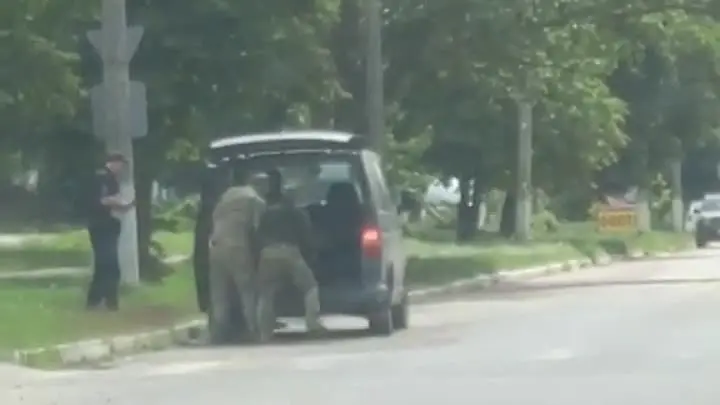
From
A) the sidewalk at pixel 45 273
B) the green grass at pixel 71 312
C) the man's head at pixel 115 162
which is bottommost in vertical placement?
the green grass at pixel 71 312

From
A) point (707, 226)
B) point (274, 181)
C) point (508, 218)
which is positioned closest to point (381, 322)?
point (274, 181)

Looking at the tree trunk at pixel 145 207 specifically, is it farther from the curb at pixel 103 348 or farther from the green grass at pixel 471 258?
the curb at pixel 103 348

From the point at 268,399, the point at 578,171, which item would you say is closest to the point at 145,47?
the point at 268,399

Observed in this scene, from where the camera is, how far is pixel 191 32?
97.1ft

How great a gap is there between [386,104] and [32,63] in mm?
10203

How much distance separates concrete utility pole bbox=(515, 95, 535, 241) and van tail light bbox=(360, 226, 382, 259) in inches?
992

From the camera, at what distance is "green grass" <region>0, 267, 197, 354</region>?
2120cm

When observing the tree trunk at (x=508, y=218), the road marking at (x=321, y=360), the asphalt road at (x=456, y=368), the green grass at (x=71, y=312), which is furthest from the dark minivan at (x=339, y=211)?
the tree trunk at (x=508, y=218)

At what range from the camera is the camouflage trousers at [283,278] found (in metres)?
21.8

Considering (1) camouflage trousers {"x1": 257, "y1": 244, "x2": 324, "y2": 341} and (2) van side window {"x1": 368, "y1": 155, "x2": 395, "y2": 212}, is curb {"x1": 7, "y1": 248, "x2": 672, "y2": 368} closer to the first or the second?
(1) camouflage trousers {"x1": 257, "y1": 244, "x2": 324, "y2": 341}

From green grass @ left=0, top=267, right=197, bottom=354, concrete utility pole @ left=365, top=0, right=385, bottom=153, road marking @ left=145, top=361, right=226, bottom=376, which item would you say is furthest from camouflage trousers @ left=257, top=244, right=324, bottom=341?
concrete utility pole @ left=365, top=0, right=385, bottom=153

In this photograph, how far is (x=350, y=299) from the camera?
2212 cm

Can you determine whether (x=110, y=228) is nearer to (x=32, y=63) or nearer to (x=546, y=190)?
(x=32, y=63)

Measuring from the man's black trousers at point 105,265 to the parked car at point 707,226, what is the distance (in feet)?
134
